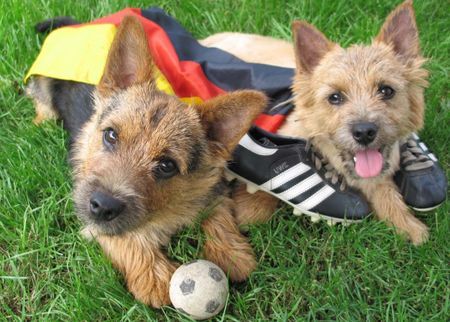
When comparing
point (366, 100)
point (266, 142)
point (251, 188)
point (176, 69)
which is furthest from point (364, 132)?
point (176, 69)

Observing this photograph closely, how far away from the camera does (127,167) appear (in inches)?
106

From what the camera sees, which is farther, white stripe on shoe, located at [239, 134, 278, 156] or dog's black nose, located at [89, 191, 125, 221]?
white stripe on shoe, located at [239, 134, 278, 156]

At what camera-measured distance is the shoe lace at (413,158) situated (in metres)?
3.59

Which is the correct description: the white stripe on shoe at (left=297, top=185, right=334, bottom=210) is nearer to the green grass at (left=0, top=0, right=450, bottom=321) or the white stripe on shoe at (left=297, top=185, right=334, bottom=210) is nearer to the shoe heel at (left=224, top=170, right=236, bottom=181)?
the green grass at (left=0, top=0, right=450, bottom=321)

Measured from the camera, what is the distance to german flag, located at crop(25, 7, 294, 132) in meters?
3.72

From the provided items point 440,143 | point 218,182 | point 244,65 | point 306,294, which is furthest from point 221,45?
point 306,294

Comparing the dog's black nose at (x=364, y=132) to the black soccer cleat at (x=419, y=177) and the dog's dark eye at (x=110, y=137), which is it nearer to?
the black soccer cleat at (x=419, y=177)

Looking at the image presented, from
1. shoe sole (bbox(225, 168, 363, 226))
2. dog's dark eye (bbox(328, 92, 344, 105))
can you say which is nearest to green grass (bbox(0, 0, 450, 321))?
shoe sole (bbox(225, 168, 363, 226))

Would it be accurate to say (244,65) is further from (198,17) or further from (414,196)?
(414,196)

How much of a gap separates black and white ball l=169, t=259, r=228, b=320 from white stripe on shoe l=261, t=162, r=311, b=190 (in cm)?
74

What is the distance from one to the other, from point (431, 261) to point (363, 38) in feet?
7.44

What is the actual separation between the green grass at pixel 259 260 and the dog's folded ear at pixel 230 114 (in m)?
0.71

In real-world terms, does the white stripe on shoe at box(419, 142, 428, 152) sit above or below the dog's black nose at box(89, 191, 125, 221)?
below

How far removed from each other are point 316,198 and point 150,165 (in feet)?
3.95
